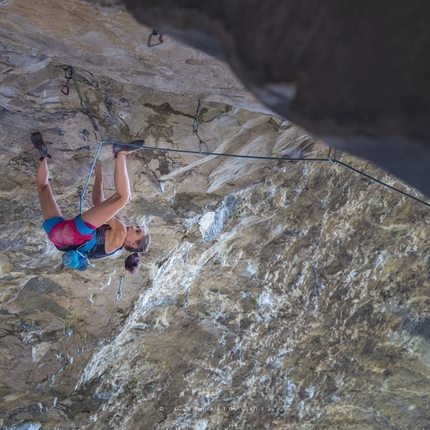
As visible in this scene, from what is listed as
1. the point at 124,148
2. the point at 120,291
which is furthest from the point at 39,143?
the point at 120,291

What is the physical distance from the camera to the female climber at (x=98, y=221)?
290cm

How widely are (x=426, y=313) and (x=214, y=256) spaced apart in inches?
113

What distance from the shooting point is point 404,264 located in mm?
5625

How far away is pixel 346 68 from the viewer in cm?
93

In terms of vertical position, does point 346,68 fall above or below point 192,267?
above

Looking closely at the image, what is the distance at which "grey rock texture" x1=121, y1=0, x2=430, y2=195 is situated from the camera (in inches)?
33.9

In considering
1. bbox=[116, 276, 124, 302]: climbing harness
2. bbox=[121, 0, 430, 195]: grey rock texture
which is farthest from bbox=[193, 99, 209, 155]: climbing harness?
bbox=[121, 0, 430, 195]: grey rock texture

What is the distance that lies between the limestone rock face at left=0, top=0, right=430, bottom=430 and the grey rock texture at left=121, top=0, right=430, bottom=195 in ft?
3.34

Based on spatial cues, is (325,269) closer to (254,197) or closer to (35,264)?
(254,197)

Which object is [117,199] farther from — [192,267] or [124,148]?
[192,267]

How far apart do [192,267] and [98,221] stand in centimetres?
223

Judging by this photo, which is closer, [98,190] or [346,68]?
[346,68]

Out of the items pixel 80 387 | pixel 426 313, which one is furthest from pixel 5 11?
pixel 426 313

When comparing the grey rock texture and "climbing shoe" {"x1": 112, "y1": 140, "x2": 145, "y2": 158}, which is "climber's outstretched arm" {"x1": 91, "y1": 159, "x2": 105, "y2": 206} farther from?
the grey rock texture
